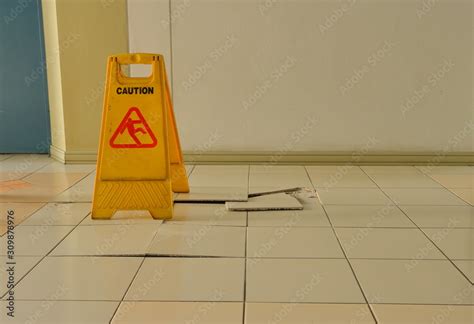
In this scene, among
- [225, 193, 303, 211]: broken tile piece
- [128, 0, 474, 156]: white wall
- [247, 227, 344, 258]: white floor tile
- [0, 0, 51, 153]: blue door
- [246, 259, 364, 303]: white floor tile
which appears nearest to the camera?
[246, 259, 364, 303]: white floor tile

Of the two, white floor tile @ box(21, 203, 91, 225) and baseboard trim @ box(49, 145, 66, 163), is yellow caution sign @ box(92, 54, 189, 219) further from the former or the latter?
baseboard trim @ box(49, 145, 66, 163)

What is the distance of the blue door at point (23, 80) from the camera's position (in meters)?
4.48

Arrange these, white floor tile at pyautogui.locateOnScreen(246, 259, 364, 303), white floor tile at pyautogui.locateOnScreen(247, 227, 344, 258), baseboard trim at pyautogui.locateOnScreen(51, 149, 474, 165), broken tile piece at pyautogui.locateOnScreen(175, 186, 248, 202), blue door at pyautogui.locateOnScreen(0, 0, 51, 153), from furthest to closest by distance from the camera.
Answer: blue door at pyautogui.locateOnScreen(0, 0, 51, 153) < baseboard trim at pyautogui.locateOnScreen(51, 149, 474, 165) < broken tile piece at pyautogui.locateOnScreen(175, 186, 248, 202) < white floor tile at pyautogui.locateOnScreen(247, 227, 344, 258) < white floor tile at pyautogui.locateOnScreen(246, 259, 364, 303)

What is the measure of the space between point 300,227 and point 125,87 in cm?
112

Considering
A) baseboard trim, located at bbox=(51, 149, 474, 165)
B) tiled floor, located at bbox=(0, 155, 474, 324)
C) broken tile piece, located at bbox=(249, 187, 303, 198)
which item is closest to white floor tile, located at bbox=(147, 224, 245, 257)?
tiled floor, located at bbox=(0, 155, 474, 324)

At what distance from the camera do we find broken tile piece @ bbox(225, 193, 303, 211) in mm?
3008

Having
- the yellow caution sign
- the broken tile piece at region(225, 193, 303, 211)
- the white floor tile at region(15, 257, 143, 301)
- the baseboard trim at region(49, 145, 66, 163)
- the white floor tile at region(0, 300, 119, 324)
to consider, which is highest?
the yellow caution sign

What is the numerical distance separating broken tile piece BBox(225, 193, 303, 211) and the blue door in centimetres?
225

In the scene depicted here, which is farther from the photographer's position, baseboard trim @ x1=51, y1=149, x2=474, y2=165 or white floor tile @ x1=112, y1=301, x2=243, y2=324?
baseboard trim @ x1=51, y1=149, x2=474, y2=165

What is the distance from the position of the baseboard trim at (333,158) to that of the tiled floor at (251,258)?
590mm

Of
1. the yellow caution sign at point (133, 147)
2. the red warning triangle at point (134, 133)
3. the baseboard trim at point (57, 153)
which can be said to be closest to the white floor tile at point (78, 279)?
the yellow caution sign at point (133, 147)

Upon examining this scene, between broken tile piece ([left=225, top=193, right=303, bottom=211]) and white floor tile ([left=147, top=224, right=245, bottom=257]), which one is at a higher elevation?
white floor tile ([left=147, top=224, right=245, bottom=257])

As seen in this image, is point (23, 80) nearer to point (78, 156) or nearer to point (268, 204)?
point (78, 156)

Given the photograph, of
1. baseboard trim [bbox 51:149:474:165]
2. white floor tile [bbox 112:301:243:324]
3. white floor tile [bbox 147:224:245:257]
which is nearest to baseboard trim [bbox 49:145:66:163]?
baseboard trim [bbox 51:149:474:165]
